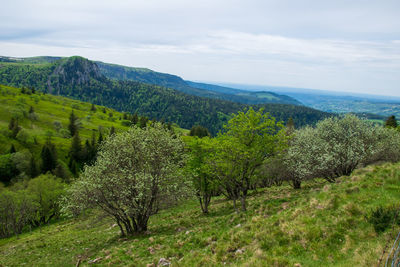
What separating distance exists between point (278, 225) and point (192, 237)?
762 cm

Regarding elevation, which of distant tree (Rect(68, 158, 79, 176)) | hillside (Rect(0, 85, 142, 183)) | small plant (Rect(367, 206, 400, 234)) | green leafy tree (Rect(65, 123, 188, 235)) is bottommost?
distant tree (Rect(68, 158, 79, 176))

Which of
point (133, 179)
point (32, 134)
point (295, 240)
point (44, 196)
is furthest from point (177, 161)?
point (32, 134)

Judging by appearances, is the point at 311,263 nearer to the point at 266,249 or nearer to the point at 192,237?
the point at 266,249

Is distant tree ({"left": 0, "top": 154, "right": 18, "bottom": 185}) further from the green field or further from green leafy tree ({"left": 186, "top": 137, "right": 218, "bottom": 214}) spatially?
green leafy tree ({"left": 186, "top": 137, "right": 218, "bottom": 214})

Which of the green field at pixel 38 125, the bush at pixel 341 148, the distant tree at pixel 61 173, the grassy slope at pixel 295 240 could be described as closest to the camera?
the grassy slope at pixel 295 240

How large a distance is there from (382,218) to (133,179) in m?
20.2

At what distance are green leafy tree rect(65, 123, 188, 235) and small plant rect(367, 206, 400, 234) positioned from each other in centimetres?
1725

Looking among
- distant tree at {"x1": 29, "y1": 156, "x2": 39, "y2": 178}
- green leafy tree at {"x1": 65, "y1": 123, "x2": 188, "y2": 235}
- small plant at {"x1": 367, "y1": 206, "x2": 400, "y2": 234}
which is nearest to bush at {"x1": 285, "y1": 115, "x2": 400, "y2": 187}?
small plant at {"x1": 367, "y1": 206, "x2": 400, "y2": 234}

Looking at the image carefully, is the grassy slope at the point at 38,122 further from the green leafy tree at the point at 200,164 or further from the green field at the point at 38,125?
the green leafy tree at the point at 200,164

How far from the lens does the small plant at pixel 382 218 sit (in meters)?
11.7

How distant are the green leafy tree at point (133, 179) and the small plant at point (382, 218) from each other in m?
17.3

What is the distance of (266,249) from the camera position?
1352cm

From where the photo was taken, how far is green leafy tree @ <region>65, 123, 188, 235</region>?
23.1 meters

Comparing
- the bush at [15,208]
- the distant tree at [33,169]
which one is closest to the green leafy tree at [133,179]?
the bush at [15,208]
